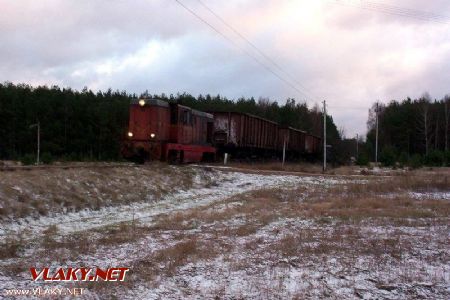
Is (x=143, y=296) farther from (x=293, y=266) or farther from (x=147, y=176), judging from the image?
(x=147, y=176)

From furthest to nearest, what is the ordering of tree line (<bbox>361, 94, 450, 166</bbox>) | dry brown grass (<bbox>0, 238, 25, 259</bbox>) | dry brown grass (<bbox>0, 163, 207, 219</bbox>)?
tree line (<bbox>361, 94, 450, 166</bbox>)
dry brown grass (<bbox>0, 163, 207, 219</bbox>)
dry brown grass (<bbox>0, 238, 25, 259</bbox>)

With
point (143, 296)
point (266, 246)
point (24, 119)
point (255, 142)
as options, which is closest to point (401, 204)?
point (266, 246)

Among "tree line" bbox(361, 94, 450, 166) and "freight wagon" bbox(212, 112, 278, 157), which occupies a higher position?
"tree line" bbox(361, 94, 450, 166)

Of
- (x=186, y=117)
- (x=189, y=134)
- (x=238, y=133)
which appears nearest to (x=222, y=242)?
(x=186, y=117)

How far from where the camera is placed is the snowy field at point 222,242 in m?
7.27

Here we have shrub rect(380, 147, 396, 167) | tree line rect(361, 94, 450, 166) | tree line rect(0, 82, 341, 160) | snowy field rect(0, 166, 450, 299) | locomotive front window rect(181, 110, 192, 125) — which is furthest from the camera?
tree line rect(361, 94, 450, 166)

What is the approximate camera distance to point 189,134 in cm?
2964

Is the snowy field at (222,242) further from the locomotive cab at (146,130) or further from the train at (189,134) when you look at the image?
the train at (189,134)

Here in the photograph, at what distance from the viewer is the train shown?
86.9 ft

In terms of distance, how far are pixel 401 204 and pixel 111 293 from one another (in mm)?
13680

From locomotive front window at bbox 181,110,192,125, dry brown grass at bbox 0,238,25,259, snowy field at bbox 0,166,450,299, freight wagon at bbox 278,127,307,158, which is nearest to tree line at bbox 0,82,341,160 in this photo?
freight wagon at bbox 278,127,307,158

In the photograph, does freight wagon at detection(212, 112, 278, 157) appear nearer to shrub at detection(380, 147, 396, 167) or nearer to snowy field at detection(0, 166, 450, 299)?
snowy field at detection(0, 166, 450, 299)

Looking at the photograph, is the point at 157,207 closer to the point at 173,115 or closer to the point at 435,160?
the point at 173,115

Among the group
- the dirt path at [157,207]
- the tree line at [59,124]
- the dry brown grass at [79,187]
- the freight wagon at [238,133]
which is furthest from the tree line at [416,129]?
the dry brown grass at [79,187]
